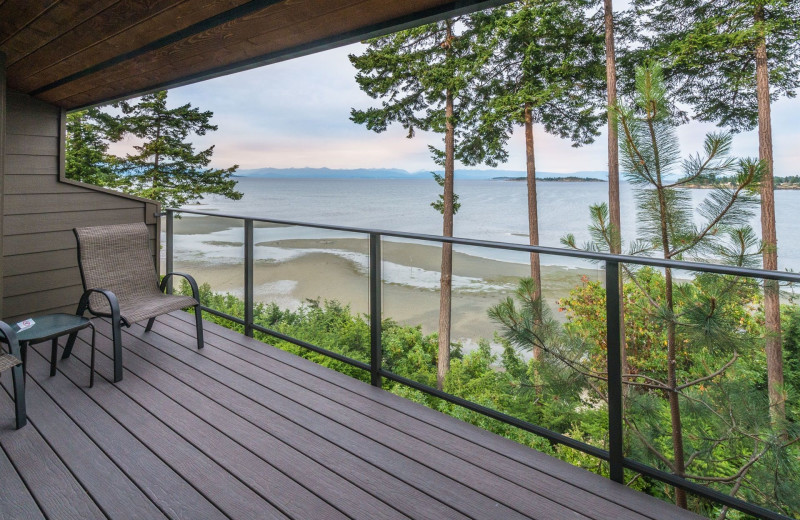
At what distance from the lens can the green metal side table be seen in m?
2.47

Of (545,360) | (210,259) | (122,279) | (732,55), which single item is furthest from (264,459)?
A: (732,55)

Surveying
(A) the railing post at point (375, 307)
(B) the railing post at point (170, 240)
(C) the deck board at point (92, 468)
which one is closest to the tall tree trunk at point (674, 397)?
(A) the railing post at point (375, 307)

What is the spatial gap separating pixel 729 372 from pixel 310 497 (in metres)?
1.80

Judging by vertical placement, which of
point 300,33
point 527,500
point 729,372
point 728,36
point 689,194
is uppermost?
point 728,36

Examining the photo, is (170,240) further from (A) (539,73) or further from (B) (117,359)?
(A) (539,73)

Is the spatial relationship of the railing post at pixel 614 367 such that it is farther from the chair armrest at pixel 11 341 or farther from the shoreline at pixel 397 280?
the chair armrest at pixel 11 341

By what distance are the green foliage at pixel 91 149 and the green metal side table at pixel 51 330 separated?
A: 1156 cm

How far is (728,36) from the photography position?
716cm

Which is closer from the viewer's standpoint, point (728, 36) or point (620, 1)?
point (728, 36)

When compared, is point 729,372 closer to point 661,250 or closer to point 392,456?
point 661,250

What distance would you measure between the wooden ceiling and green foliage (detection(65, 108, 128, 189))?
10.4m

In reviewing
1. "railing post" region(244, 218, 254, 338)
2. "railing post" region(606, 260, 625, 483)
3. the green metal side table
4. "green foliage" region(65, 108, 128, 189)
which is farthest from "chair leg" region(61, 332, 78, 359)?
"green foliage" region(65, 108, 128, 189)

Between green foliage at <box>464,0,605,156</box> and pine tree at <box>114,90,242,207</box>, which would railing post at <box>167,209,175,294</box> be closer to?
green foliage at <box>464,0,605,156</box>

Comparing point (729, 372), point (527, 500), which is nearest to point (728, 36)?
point (729, 372)
